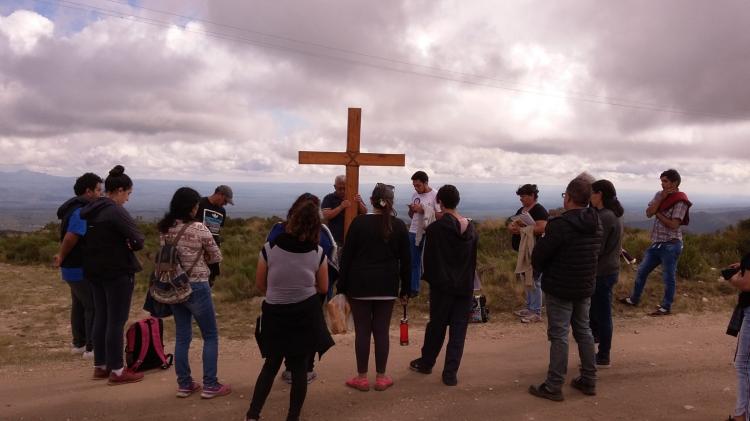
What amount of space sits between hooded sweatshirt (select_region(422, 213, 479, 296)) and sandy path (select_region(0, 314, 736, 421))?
2.87 feet

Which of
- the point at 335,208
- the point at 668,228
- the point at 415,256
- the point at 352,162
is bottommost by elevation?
the point at 415,256

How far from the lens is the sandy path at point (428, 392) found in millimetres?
3752

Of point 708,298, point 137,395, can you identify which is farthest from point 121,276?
point 708,298

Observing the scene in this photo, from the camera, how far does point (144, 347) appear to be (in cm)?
446

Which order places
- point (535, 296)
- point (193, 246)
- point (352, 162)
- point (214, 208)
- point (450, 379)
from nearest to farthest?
point (193, 246) < point (450, 379) < point (214, 208) < point (352, 162) < point (535, 296)

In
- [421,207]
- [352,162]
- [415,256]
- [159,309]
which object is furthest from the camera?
[415,256]

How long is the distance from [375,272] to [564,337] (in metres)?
1.63

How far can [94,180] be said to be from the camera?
15.5 feet

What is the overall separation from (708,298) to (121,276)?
8281 mm

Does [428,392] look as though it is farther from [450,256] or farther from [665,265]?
[665,265]

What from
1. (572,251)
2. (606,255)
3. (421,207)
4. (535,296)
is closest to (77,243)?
(421,207)

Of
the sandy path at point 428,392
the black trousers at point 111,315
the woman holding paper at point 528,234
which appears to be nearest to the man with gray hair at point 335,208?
the sandy path at point 428,392

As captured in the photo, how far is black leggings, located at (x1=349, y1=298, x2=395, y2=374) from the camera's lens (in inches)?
165

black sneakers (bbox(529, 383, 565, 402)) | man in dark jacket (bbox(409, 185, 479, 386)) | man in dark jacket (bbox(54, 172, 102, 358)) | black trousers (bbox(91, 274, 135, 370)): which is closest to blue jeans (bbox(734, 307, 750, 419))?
black sneakers (bbox(529, 383, 565, 402))
